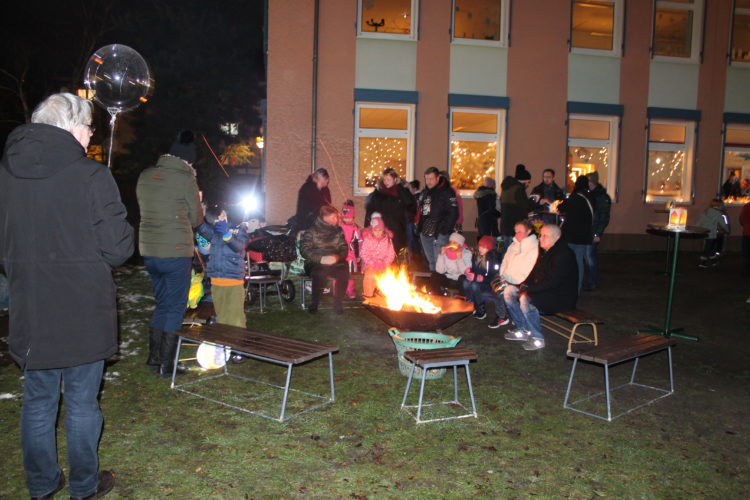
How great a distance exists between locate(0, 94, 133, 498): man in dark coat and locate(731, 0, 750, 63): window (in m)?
18.6

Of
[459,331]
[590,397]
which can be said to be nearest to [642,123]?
[459,331]

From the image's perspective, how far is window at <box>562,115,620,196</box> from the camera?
16.2m

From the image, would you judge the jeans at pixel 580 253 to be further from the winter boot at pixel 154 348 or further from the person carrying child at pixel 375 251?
the winter boot at pixel 154 348

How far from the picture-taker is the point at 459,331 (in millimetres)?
7738

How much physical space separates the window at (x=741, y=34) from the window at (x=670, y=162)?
2.39 m

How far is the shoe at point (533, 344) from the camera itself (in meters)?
6.89

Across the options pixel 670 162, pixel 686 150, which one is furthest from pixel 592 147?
pixel 686 150

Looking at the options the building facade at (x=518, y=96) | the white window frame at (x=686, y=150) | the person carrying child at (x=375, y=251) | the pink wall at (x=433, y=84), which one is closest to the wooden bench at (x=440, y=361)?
the person carrying child at (x=375, y=251)

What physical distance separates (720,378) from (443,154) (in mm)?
9915

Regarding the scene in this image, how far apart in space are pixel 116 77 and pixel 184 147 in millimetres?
1089

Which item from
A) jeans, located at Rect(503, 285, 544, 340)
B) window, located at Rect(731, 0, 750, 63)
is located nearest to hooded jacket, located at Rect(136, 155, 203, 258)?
jeans, located at Rect(503, 285, 544, 340)

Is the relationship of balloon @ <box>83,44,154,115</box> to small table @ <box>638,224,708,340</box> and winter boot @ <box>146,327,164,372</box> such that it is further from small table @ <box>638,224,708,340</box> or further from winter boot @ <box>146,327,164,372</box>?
small table @ <box>638,224,708,340</box>

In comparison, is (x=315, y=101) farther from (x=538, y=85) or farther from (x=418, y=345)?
(x=418, y=345)

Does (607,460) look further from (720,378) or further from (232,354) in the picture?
(232,354)
